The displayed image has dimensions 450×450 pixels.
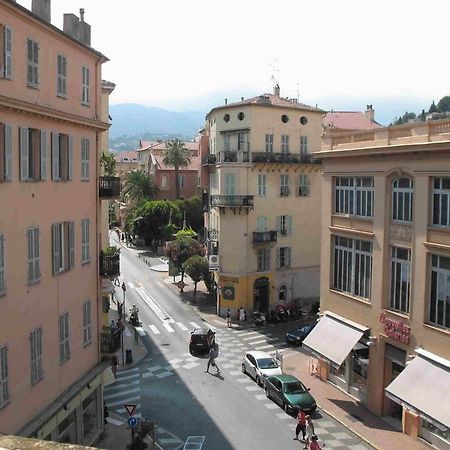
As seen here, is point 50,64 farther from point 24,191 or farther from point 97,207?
point 97,207

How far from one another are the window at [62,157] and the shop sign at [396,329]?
49.7ft

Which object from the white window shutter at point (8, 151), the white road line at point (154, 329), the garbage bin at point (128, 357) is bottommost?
the white road line at point (154, 329)

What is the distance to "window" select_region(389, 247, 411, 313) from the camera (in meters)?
25.0

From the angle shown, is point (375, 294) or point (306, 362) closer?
Answer: point (375, 294)

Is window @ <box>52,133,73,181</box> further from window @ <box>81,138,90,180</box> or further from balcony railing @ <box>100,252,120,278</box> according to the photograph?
balcony railing @ <box>100,252,120,278</box>

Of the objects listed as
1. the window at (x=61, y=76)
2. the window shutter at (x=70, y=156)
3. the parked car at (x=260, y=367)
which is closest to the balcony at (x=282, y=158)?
the parked car at (x=260, y=367)

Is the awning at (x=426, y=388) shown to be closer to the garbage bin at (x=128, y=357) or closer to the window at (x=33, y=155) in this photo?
the window at (x=33, y=155)

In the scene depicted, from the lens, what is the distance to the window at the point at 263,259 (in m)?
48.1

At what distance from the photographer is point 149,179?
94125mm

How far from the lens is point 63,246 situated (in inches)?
797

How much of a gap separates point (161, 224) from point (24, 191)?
207 feet

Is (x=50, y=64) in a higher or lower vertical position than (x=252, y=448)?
higher

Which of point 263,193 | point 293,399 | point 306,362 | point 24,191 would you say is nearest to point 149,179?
point 263,193

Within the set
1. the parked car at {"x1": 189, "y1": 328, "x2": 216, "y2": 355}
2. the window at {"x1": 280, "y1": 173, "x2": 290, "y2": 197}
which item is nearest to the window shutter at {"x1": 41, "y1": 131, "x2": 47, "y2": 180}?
the parked car at {"x1": 189, "y1": 328, "x2": 216, "y2": 355}
